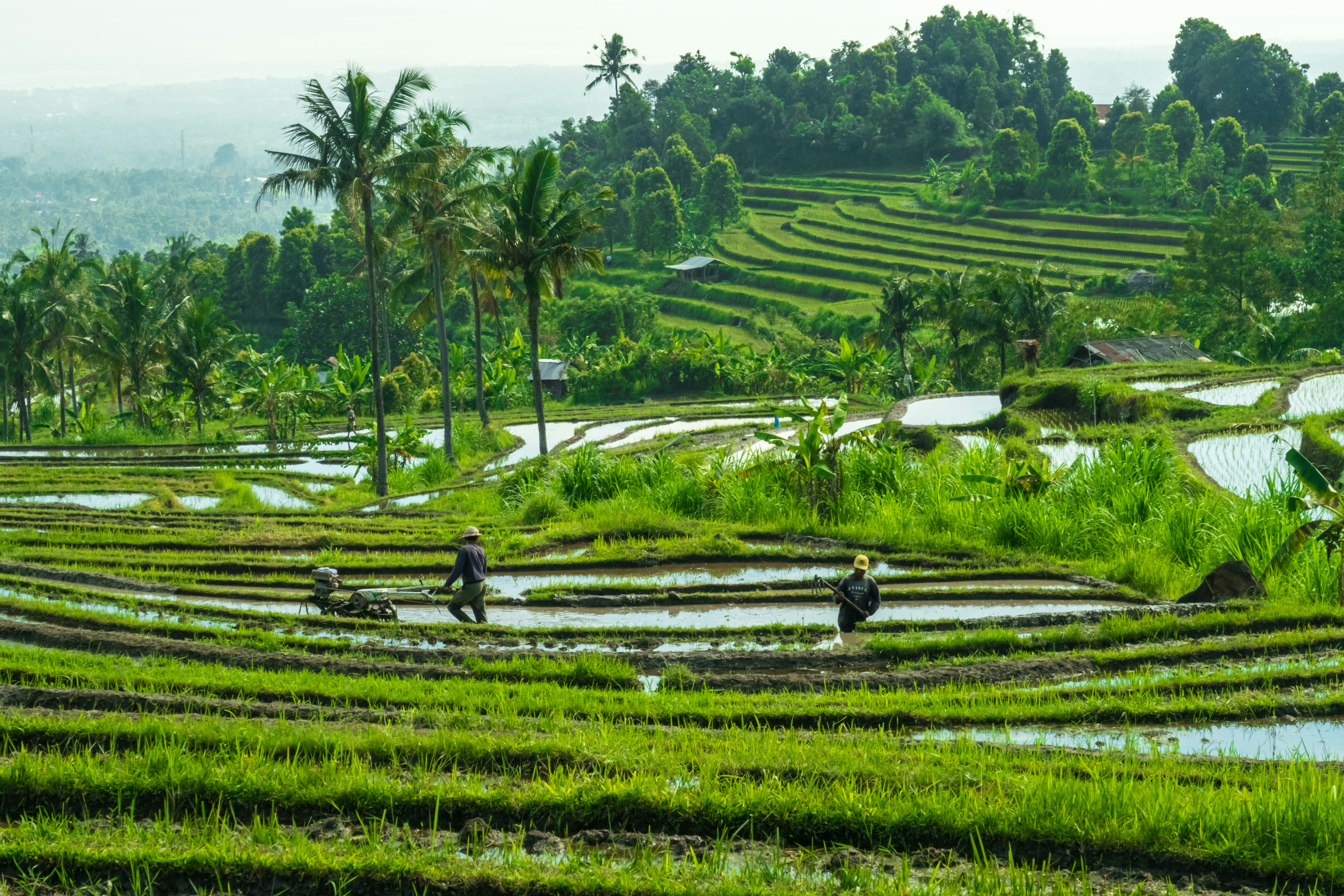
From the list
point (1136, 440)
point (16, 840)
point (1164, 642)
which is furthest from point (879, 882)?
point (1136, 440)

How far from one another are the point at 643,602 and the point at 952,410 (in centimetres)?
1991

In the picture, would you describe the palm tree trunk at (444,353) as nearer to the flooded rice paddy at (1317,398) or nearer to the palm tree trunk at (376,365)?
the palm tree trunk at (376,365)

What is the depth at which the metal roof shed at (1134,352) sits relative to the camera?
34.9 meters

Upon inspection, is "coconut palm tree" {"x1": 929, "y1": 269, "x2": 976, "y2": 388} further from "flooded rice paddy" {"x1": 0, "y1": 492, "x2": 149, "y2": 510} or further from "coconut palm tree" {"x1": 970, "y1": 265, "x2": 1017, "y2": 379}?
"flooded rice paddy" {"x1": 0, "y1": 492, "x2": 149, "y2": 510}

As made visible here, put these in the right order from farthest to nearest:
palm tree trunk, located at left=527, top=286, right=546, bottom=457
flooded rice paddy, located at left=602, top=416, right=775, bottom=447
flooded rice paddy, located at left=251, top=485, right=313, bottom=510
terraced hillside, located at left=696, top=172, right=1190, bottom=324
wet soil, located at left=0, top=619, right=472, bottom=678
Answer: terraced hillside, located at left=696, top=172, right=1190, bottom=324 < flooded rice paddy, located at left=602, top=416, right=775, bottom=447 < palm tree trunk, located at left=527, top=286, right=546, bottom=457 < flooded rice paddy, located at left=251, top=485, right=313, bottom=510 < wet soil, located at left=0, top=619, right=472, bottom=678

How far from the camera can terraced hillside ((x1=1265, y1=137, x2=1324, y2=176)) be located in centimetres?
8062

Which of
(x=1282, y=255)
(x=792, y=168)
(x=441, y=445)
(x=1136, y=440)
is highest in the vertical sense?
(x=792, y=168)

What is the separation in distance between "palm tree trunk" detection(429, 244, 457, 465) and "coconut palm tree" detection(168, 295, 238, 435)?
12146mm

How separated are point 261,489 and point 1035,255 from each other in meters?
52.7

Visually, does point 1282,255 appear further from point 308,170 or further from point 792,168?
point 792,168

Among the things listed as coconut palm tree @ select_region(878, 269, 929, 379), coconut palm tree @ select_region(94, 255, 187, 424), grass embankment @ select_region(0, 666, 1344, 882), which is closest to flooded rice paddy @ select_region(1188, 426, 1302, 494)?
grass embankment @ select_region(0, 666, 1344, 882)

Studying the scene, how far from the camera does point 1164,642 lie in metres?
9.70

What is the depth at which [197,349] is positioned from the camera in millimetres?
39281

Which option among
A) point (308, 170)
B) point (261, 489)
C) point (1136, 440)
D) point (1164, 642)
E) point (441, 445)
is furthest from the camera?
point (441, 445)
